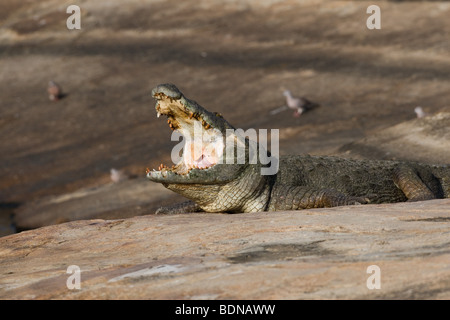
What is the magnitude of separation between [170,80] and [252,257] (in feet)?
49.5

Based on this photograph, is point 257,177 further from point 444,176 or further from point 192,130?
point 444,176

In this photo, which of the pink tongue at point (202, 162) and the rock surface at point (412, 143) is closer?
the pink tongue at point (202, 162)

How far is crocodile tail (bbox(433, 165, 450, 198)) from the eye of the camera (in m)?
9.76

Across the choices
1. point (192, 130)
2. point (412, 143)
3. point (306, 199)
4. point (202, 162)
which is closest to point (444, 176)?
point (306, 199)

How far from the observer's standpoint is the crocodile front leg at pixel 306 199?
8.38 m

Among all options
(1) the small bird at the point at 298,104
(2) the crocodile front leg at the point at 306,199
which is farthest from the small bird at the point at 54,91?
(2) the crocodile front leg at the point at 306,199

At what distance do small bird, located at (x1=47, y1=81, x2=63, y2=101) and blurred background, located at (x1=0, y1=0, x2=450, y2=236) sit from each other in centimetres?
6

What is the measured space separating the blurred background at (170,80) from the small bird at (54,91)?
63mm

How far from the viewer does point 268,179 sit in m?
8.98

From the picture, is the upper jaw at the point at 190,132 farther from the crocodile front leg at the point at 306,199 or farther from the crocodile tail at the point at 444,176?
the crocodile tail at the point at 444,176

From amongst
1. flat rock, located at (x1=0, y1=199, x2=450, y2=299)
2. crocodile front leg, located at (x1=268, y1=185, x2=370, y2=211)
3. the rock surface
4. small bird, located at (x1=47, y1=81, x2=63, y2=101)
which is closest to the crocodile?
crocodile front leg, located at (x1=268, y1=185, x2=370, y2=211)

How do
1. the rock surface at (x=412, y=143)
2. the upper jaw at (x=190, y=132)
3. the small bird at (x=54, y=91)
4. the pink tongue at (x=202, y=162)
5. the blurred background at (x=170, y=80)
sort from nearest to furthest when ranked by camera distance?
the upper jaw at (x=190, y=132), the pink tongue at (x=202, y=162), the rock surface at (x=412, y=143), the blurred background at (x=170, y=80), the small bird at (x=54, y=91)

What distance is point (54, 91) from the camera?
845 inches

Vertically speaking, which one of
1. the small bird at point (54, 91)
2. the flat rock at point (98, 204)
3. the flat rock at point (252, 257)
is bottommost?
the flat rock at point (98, 204)
